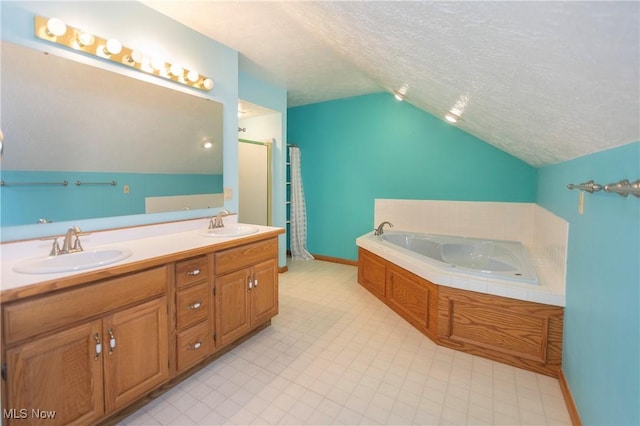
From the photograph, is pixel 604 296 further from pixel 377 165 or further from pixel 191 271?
pixel 377 165

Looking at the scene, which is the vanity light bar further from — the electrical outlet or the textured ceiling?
the electrical outlet

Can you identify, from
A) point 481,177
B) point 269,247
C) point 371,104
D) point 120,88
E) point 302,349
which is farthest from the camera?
point 371,104

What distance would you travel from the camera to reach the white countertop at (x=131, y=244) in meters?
1.22

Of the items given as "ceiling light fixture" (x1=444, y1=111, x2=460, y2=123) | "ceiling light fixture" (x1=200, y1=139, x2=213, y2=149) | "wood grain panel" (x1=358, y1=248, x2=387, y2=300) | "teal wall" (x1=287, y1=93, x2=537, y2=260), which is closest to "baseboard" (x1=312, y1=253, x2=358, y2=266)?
"teal wall" (x1=287, y1=93, x2=537, y2=260)

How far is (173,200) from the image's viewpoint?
2250mm

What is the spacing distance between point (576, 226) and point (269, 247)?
199 centimetres

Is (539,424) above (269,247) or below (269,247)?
below

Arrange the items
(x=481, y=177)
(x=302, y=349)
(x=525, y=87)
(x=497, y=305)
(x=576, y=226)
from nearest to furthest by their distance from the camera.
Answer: (x=525, y=87)
(x=576, y=226)
(x=497, y=305)
(x=302, y=349)
(x=481, y=177)

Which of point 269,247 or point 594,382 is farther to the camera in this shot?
point 269,247

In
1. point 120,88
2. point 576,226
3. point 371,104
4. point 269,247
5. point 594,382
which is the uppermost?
point 371,104

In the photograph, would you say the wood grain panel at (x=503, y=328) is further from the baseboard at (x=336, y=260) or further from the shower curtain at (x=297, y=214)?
the shower curtain at (x=297, y=214)

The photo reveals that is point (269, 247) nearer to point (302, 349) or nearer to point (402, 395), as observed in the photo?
point (302, 349)

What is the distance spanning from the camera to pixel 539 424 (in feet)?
4.98

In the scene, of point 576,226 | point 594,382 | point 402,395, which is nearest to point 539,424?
point 594,382
